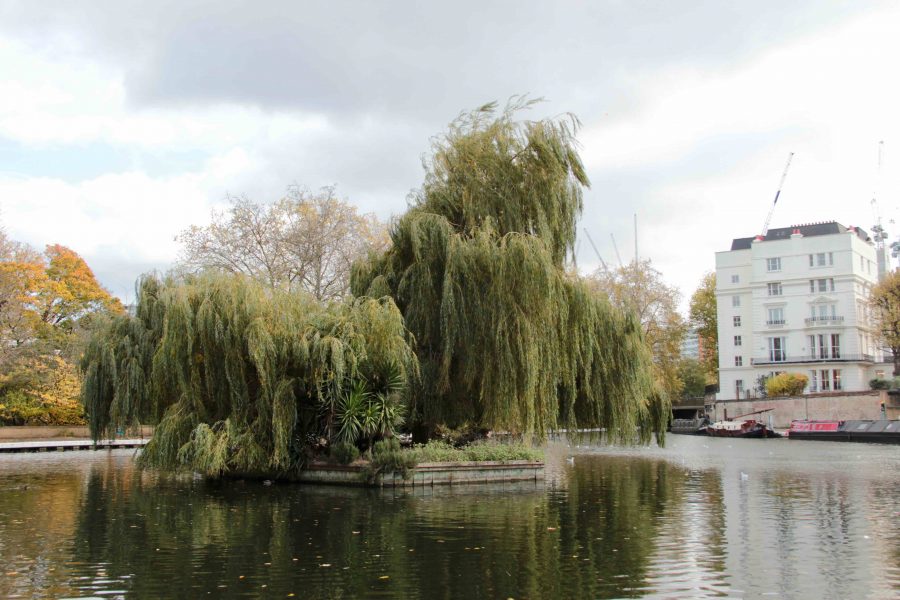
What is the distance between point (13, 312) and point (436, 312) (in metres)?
32.7

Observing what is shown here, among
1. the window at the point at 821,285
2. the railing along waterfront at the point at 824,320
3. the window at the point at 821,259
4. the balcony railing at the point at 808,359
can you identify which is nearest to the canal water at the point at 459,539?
the balcony railing at the point at 808,359

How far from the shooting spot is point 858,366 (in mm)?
67250

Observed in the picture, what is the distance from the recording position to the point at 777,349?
2813 inches

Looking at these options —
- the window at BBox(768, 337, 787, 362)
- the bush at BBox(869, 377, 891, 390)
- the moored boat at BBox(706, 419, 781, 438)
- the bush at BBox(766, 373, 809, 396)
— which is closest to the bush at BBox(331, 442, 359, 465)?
the moored boat at BBox(706, 419, 781, 438)

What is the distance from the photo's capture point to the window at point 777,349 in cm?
7088

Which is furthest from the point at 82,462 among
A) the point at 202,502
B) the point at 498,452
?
the point at 498,452

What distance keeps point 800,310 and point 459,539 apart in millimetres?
65334

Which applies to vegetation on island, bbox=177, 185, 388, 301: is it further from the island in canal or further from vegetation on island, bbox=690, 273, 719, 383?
vegetation on island, bbox=690, 273, 719, 383

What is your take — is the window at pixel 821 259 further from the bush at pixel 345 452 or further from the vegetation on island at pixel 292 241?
the bush at pixel 345 452

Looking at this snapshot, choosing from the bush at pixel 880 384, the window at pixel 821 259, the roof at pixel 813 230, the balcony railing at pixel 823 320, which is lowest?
the bush at pixel 880 384

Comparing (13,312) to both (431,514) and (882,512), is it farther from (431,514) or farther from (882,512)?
(882,512)

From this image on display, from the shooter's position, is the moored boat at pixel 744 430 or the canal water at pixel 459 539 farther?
the moored boat at pixel 744 430

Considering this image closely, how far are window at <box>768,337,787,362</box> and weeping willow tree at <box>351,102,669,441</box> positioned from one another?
51.2 meters

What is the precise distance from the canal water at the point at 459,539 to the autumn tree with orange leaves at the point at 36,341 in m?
24.1
